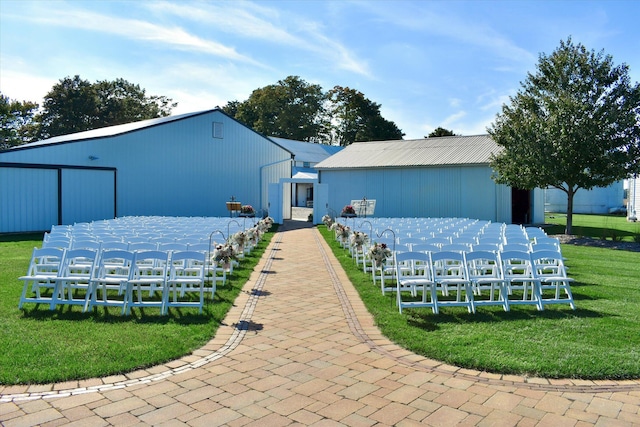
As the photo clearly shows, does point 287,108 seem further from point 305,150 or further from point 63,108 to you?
point 63,108

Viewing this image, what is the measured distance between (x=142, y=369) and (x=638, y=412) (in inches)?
173

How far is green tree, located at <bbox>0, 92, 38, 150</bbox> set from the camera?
45.4 meters

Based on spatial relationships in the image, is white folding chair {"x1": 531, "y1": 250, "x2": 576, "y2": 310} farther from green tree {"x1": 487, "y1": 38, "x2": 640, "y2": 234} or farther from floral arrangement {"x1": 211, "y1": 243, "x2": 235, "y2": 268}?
green tree {"x1": 487, "y1": 38, "x2": 640, "y2": 234}

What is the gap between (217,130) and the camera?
3014cm

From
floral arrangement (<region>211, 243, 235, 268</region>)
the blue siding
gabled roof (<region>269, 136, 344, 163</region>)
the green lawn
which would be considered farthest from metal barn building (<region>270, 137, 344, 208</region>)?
the green lawn

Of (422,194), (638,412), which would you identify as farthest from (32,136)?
(638,412)

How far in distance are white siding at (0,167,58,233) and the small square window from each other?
979cm

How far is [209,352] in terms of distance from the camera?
18.1 feet

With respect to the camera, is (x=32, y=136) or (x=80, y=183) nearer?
(x=80, y=183)

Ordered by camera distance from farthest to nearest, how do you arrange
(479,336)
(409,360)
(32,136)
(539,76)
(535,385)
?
(32,136) → (539,76) → (479,336) → (409,360) → (535,385)

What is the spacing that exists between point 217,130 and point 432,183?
13.0 meters

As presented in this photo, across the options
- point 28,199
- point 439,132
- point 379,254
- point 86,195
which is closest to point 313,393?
point 379,254

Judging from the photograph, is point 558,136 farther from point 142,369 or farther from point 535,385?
point 142,369

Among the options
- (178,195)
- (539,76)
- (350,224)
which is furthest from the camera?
(178,195)
